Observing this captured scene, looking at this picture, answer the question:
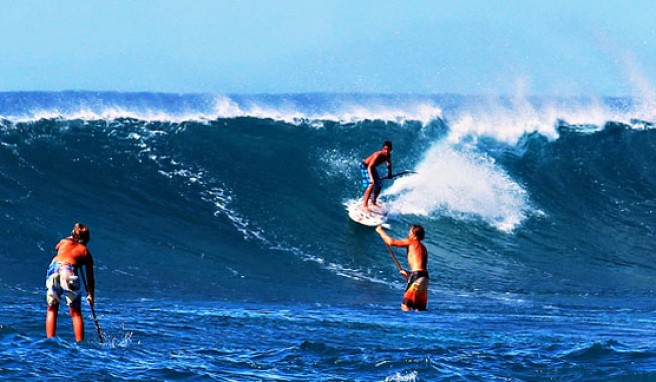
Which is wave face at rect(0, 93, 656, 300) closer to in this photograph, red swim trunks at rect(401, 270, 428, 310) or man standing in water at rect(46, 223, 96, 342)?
red swim trunks at rect(401, 270, 428, 310)

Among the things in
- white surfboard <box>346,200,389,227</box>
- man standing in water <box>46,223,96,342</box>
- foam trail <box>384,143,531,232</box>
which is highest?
foam trail <box>384,143,531,232</box>

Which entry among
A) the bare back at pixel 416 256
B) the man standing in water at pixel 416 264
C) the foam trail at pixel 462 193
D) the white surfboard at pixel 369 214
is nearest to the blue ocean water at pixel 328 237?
the foam trail at pixel 462 193

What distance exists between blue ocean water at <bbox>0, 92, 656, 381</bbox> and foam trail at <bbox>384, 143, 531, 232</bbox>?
5 cm

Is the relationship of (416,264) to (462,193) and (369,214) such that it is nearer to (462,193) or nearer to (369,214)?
(369,214)

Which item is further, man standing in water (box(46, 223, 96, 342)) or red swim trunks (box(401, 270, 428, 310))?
red swim trunks (box(401, 270, 428, 310))

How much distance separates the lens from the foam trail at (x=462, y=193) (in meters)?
19.3

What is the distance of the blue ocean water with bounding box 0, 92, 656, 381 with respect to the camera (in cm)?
1006

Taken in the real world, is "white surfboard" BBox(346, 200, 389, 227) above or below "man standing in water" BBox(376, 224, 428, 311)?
above

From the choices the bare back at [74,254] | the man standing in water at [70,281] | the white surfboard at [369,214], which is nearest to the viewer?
the man standing in water at [70,281]

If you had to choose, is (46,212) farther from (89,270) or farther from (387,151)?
(89,270)

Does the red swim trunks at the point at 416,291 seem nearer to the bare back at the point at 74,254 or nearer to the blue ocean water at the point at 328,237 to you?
the blue ocean water at the point at 328,237

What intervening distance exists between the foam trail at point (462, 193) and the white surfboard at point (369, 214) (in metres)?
0.54

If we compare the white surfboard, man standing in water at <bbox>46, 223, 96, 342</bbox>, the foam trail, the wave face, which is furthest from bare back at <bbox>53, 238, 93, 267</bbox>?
the foam trail

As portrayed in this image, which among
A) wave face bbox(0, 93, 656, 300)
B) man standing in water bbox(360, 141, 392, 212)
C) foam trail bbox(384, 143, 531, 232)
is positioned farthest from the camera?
foam trail bbox(384, 143, 531, 232)
